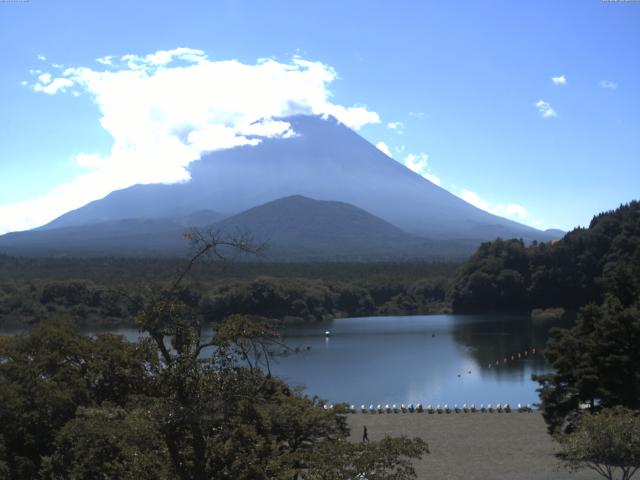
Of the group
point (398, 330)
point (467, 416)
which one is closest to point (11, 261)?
point (398, 330)

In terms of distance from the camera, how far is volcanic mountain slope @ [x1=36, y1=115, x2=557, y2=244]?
171375mm

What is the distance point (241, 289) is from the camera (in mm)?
53125

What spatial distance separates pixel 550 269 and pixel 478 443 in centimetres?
4012

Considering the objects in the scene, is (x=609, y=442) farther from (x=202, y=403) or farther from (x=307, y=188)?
(x=307, y=188)

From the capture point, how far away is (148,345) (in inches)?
221

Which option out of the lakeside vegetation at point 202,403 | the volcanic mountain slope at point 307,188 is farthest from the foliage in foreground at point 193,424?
the volcanic mountain slope at point 307,188

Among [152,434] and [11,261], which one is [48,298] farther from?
[152,434]

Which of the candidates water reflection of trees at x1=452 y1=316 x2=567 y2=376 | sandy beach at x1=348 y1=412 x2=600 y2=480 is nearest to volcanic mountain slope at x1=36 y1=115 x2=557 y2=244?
water reflection of trees at x1=452 y1=316 x2=567 y2=376

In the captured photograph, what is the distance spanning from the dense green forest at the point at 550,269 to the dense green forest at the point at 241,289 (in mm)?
3926

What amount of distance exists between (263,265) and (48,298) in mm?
30367

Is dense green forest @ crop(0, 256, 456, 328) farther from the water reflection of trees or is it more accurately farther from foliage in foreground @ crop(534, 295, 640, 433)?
foliage in foreground @ crop(534, 295, 640, 433)

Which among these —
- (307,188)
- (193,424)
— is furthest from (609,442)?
(307,188)

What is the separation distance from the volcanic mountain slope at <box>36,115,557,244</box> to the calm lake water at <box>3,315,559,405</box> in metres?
119

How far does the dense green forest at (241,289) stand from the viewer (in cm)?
4956
